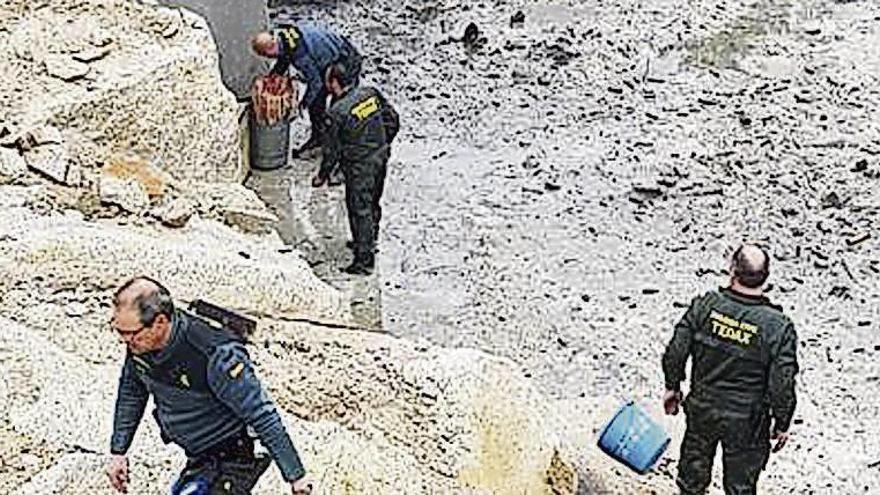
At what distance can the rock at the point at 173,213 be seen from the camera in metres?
8.60

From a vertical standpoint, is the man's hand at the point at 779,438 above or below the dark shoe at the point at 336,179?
above

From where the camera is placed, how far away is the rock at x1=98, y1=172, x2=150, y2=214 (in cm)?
859

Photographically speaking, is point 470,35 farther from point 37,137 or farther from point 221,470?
point 221,470

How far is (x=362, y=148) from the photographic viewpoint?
973cm

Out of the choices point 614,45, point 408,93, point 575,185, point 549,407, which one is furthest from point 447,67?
point 549,407

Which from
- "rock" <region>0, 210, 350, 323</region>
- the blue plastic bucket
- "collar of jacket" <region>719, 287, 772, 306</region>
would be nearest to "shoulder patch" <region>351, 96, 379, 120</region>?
"rock" <region>0, 210, 350, 323</region>

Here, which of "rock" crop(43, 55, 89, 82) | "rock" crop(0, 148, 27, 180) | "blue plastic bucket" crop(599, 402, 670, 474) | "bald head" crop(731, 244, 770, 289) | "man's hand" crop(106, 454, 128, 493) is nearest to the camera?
"man's hand" crop(106, 454, 128, 493)

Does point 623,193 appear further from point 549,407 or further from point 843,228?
point 549,407

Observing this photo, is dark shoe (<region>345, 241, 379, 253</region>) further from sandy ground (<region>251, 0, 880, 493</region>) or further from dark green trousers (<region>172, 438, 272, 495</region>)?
dark green trousers (<region>172, 438, 272, 495</region>)

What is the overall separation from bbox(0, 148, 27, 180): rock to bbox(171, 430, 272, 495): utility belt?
3.72 metres

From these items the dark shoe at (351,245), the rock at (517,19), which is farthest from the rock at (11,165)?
the rock at (517,19)

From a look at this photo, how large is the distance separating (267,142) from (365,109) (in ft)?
6.88

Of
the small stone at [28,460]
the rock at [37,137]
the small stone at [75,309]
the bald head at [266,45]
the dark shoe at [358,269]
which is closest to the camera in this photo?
the small stone at [28,460]

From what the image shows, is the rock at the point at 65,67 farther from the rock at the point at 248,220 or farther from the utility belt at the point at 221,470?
the utility belt at the point at 221,470
